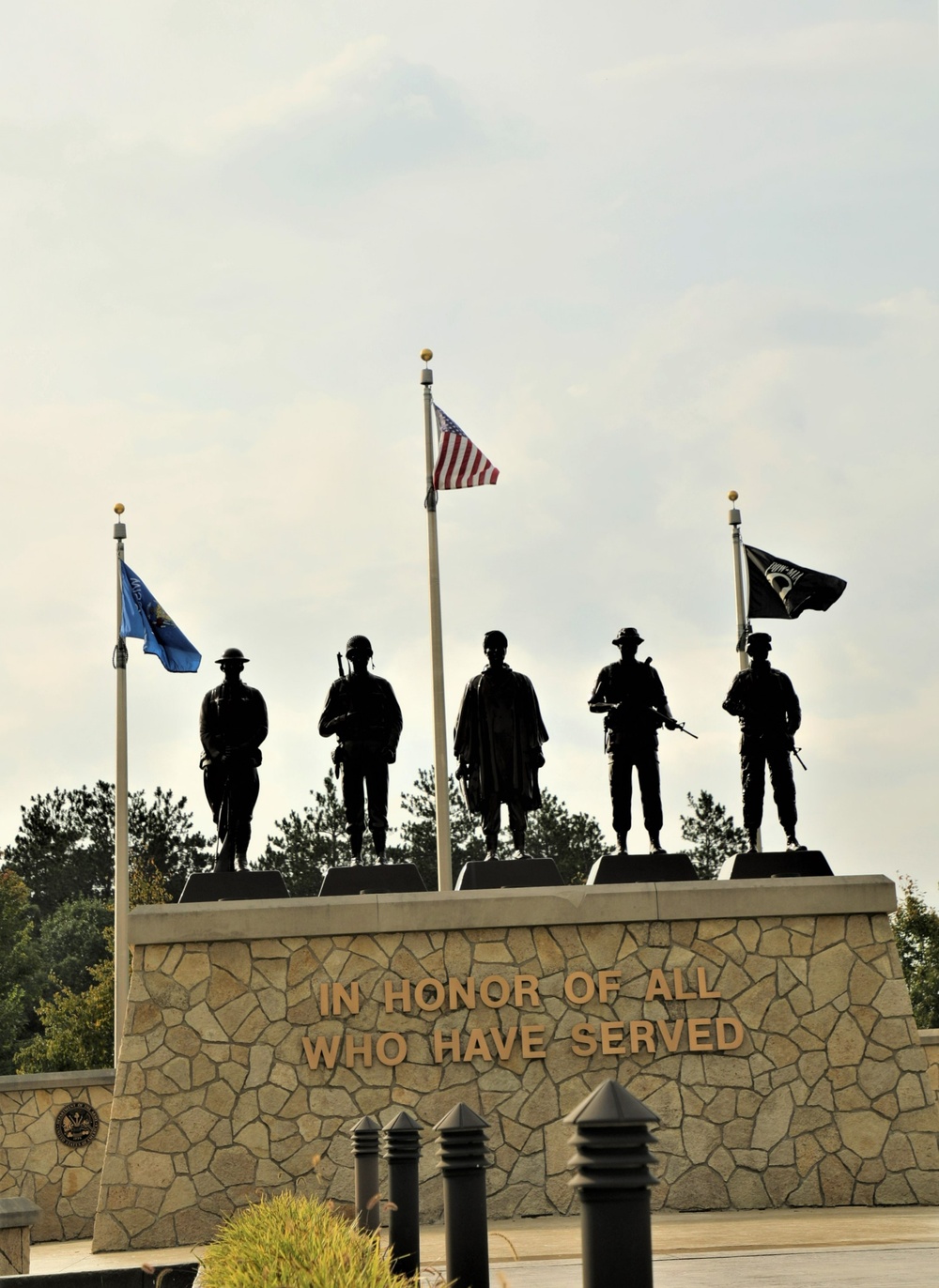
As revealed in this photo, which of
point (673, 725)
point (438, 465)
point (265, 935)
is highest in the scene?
point (438, 465)

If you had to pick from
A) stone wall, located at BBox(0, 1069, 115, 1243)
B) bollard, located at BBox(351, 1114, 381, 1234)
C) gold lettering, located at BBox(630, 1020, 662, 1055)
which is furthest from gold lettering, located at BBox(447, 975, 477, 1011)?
stone wall, located at BBox(0, 1069, 115, 1243)

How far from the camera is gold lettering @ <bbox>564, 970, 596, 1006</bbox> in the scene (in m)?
13.8

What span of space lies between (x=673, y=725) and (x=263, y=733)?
12.6 ft

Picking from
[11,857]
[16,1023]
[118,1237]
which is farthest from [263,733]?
[11,857]

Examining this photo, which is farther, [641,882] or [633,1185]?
[641,882]

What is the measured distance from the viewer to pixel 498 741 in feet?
48.9

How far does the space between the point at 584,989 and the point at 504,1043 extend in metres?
0.84

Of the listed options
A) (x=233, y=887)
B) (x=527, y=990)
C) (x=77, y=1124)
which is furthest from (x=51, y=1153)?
(x=527, y=990)

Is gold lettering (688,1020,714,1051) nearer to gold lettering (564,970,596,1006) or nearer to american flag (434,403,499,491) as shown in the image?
gold lettering (564,970,596,1006)

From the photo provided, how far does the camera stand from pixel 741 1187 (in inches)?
530

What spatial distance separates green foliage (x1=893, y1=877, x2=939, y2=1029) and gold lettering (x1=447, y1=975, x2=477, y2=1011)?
85.7 feet

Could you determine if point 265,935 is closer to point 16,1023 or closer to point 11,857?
point 16,1023

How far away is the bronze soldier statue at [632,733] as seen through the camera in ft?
48.5

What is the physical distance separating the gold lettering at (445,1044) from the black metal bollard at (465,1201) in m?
7.74
